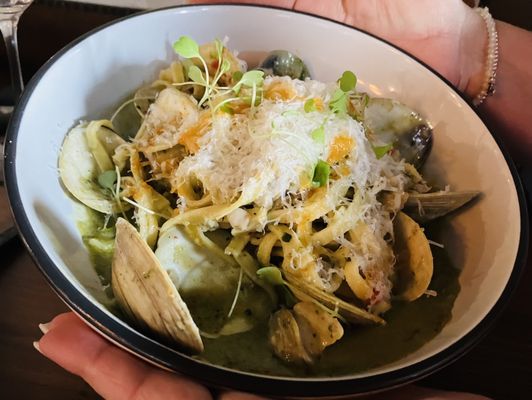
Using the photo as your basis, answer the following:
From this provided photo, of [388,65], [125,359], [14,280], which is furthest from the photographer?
[388,65]

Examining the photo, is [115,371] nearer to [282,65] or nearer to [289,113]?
[289,113]

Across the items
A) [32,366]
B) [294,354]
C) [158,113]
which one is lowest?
[32,366]

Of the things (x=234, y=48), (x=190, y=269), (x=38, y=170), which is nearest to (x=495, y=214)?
(x=190, y=269)

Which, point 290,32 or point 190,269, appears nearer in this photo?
point 190,269

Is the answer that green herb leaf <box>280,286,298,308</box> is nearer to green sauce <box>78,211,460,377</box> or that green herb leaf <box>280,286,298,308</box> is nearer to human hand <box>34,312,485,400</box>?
green sauce <box>78,211,460,377</box>

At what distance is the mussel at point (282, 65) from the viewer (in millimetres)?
1132

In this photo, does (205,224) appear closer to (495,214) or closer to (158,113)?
(158,113)

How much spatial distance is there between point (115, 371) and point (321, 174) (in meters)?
0.42

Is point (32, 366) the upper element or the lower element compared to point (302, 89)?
lower

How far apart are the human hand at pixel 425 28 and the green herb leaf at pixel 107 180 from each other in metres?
0.63

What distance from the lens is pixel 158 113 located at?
99 cm

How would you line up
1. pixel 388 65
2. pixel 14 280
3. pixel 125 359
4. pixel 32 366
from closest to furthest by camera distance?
pixel 125 359, pixel 32 366, pixel 14 280, pixel 388 65

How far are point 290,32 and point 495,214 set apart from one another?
0.56m

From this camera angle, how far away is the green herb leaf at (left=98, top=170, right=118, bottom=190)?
3.13 feet
